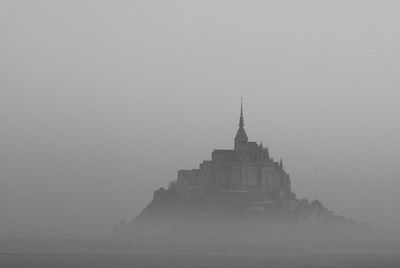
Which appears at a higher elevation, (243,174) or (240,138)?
(240,138)

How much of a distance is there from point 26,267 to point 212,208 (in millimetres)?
64782

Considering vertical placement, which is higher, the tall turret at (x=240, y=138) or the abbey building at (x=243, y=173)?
the tall turret at (x=240, y=138)

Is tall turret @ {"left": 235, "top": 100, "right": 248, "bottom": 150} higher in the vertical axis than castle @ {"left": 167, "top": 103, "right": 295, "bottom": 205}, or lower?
higher

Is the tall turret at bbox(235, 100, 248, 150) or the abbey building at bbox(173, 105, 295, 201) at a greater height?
the tall turret at bbox(235, 100, 248, 150)

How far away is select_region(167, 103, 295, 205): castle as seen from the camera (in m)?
192

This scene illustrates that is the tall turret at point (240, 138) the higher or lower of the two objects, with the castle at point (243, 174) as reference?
higher

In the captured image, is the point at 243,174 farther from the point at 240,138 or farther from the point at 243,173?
the point at 240,138

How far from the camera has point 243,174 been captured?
191 metres

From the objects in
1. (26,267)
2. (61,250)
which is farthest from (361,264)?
(61,250)

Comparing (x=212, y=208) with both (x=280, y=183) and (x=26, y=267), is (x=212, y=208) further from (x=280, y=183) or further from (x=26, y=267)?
(x=26, y=267)

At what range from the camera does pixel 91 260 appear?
15675 centimetres

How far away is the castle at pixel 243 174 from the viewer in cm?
19162

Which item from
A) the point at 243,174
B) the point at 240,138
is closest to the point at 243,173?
the point at 243,174

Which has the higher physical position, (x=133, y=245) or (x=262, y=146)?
(x=262, y=146)
